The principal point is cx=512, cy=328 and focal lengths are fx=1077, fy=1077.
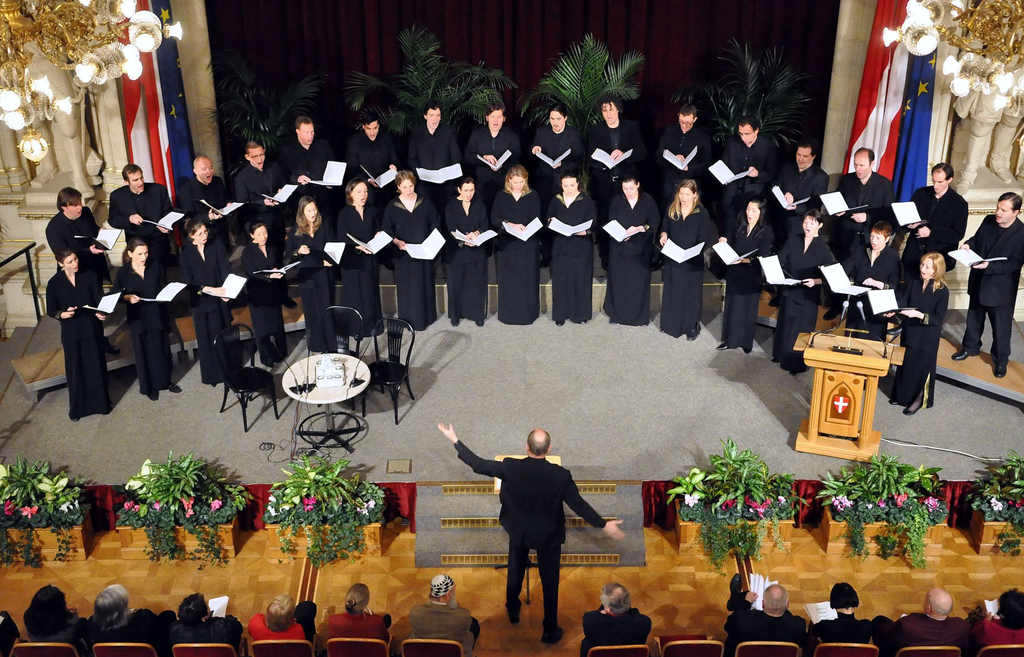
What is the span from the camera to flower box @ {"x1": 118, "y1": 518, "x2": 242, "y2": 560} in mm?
7293

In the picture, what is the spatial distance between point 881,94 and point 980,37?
3.35 m

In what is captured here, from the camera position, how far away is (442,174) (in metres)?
9.49

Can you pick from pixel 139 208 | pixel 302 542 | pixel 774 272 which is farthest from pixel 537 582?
pixel 139 208

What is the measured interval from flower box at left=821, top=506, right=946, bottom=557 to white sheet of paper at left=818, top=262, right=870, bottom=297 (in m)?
1.79

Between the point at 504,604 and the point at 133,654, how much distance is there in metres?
2.35

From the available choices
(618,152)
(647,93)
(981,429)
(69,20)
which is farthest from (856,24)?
(69,20)

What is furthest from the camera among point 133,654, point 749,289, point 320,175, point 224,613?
point 320,175

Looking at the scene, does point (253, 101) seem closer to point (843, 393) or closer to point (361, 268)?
point (361, 268)

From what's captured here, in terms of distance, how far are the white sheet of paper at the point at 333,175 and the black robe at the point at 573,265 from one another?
1871 millimetres

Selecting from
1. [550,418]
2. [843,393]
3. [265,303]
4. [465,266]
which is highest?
[465,266]

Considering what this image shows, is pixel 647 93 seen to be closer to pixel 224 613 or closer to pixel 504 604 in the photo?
pixel 504 604

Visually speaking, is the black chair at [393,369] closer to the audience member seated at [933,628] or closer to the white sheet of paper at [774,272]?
the white sheet of paper at [774,272]

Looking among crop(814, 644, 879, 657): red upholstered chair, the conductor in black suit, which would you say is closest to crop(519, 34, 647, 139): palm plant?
the conductor in black suit

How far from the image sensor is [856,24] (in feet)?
33.8
